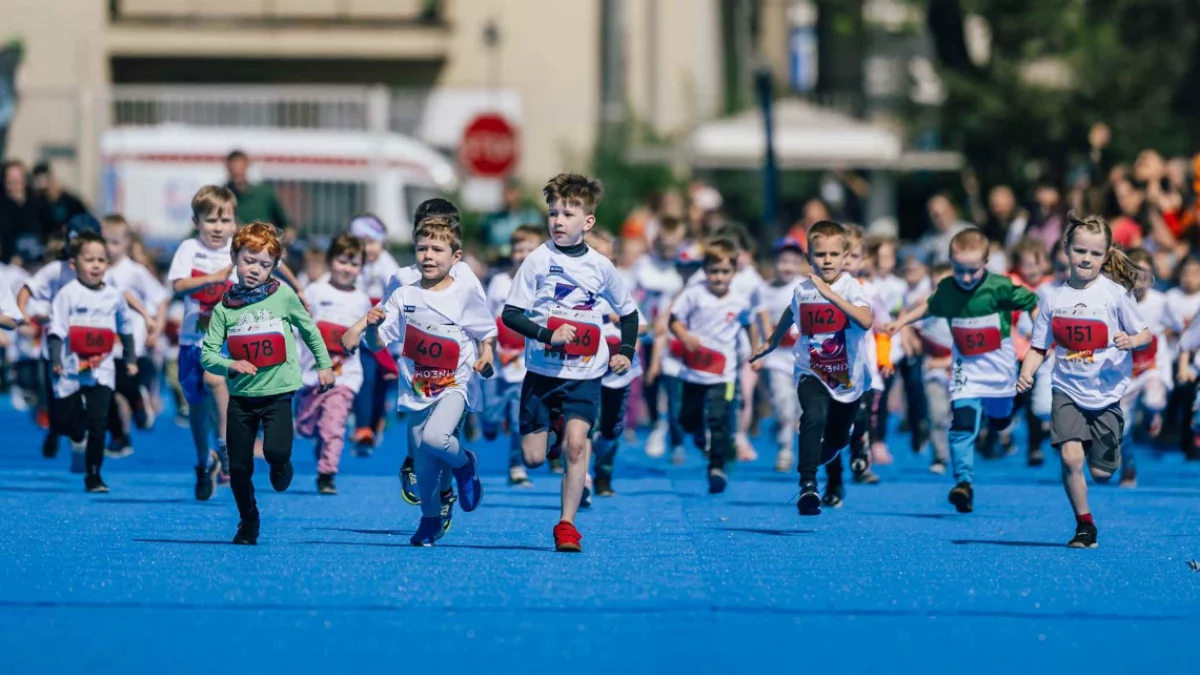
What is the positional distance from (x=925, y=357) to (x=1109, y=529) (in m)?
4.43

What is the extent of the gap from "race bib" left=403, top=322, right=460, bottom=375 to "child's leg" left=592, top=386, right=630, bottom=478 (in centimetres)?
298

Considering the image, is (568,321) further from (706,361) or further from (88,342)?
(88,342)

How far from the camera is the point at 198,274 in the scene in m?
13.3

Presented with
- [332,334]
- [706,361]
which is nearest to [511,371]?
[332,334]

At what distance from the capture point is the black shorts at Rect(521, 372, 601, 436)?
37.0 feet

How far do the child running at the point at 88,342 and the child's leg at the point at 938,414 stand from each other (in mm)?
5809

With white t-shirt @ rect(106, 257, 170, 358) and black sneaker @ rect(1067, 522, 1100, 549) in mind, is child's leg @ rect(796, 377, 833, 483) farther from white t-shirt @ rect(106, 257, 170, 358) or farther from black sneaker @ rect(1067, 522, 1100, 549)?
white t-shirt @ rect(106, 257, 170, 358)

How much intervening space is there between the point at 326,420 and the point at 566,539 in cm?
365

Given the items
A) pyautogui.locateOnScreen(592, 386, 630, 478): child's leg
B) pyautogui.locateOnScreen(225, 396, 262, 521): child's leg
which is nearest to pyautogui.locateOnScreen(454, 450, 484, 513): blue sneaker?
pyautogui.locateOnScreen(225, 396, 262, 521): child's leg

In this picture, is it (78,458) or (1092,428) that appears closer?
(1092,428)

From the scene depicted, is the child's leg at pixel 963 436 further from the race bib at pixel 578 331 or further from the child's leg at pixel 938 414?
the race bib at pixel 578 331

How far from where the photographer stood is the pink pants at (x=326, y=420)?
47.0ft

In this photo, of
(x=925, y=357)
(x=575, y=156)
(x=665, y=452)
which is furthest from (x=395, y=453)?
(x=575, y=156)

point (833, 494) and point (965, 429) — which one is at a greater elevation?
point (965, 429)
